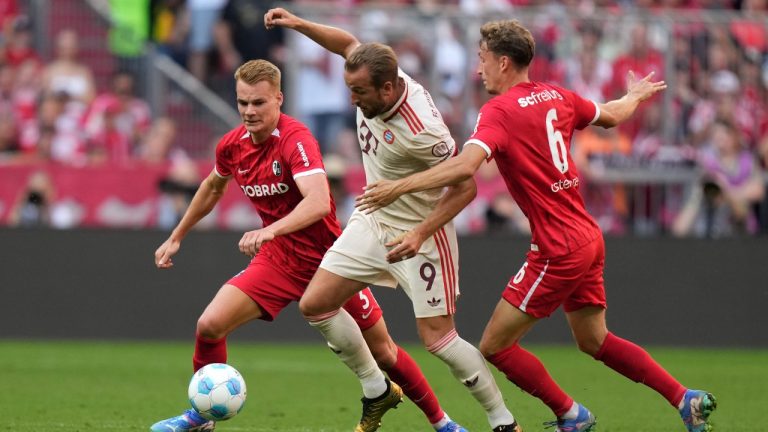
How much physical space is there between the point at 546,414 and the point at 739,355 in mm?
5483

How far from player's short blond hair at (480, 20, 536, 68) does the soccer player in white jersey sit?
0.53 m

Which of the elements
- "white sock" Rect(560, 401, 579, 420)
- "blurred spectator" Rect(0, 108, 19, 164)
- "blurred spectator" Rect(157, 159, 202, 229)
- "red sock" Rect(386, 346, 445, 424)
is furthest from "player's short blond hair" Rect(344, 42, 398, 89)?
"blurred spectator" Rect(0, 108, 19, 164)

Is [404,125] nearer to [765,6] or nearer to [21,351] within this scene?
[21,351]

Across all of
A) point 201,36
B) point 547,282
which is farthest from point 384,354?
point 201,36

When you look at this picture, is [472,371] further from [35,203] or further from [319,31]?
[35,203]

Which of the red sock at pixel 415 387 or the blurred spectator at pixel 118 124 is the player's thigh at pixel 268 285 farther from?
the blurred spectator at pixel 118 124

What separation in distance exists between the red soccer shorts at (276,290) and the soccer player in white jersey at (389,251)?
24 centimetres

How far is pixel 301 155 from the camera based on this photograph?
24.5ft

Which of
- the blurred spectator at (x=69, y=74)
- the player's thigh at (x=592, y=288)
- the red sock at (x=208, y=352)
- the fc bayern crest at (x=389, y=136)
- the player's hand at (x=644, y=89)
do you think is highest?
the player's hand at (x=644, y=89)

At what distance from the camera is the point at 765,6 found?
17.2 meters

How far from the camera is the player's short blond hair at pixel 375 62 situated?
7078 mm

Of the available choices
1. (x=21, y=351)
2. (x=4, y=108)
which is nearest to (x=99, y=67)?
(x=4, y=108)

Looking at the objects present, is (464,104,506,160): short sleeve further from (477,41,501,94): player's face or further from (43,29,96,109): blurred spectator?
(43,29,96,109): blurred spectator

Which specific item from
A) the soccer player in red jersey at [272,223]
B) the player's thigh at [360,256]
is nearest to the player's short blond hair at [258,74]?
the soccer player in red jersey at [272,223]
